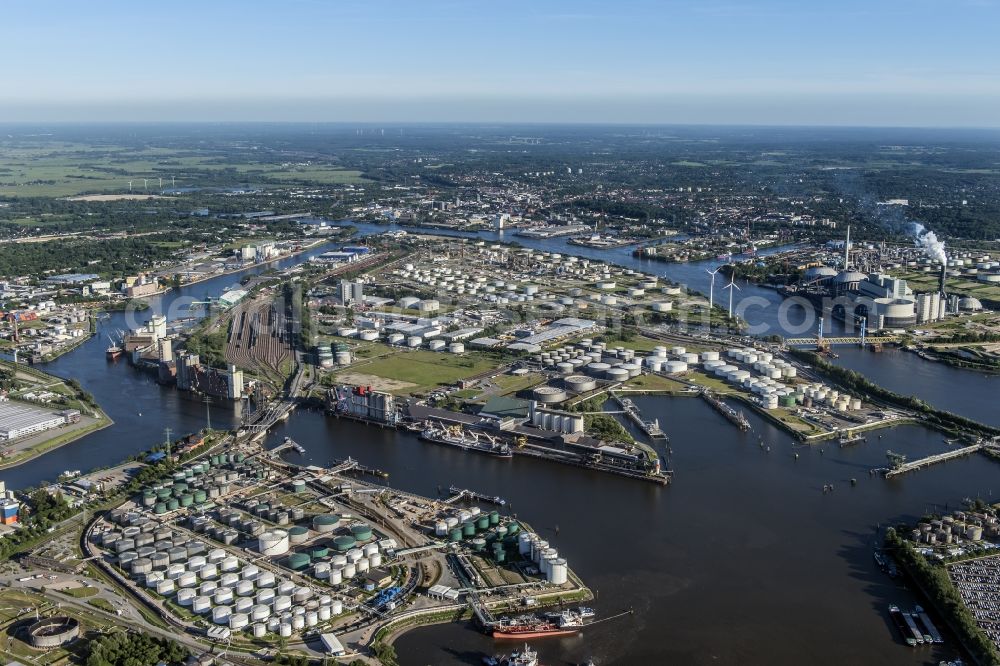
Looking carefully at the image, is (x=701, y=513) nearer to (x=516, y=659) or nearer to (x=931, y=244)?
(x=516, y=659)

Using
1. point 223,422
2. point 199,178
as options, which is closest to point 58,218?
point 199,178

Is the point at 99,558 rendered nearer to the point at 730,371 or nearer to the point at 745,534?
the point at 745,534

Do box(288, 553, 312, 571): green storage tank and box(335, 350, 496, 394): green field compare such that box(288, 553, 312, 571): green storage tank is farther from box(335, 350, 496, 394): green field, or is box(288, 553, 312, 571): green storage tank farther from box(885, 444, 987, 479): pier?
box(885, 444, 987, 479): pier

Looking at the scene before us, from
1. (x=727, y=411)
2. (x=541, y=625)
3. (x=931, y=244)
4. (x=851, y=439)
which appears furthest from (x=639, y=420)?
(x=931, y=244)

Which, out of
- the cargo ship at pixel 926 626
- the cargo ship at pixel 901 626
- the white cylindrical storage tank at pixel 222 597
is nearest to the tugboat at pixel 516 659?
the white cylindrical storage tank at pixel 222 597

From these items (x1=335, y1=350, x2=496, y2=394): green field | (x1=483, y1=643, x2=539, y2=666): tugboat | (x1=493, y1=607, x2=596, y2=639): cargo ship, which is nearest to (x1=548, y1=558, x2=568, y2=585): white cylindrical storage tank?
(x1=493, y1=607, x2=596, y2=639): cargo ship

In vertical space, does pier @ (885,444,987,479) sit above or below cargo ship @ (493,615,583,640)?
above
